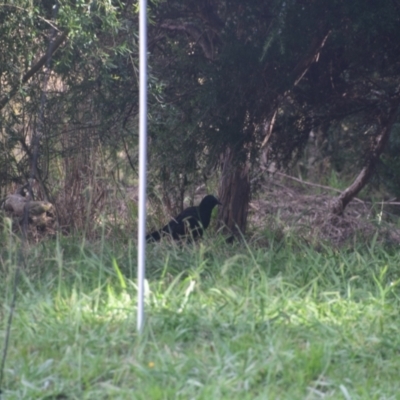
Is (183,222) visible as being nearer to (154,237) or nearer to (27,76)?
(154,237)

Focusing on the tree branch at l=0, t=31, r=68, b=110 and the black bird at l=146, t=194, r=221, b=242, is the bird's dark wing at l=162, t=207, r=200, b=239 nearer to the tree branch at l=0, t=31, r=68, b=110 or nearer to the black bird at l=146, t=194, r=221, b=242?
the black bird at l=146, t=194, r=221, b=242

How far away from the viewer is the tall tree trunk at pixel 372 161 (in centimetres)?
838

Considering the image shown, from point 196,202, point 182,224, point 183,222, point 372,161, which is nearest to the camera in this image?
point 183,222

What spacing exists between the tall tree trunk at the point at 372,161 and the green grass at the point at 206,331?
2.91m

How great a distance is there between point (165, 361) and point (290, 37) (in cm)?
403

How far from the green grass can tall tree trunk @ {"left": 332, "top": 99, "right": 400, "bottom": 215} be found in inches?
115

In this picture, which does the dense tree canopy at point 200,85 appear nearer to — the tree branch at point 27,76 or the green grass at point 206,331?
the tree branch at point 27,76

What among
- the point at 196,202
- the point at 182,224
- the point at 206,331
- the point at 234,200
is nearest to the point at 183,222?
the point at 182,224

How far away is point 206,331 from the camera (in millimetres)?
4484

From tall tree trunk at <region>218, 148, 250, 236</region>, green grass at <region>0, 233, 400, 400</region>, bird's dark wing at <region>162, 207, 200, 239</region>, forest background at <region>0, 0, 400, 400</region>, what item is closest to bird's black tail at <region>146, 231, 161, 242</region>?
bird's dark wing at <region>162, 207, 200, 239</region>

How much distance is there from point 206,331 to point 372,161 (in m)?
5.14

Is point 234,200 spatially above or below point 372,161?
below

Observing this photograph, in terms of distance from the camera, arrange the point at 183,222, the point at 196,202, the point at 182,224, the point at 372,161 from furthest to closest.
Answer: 1. the point at 196,202
2. the point at 372,161
3. the point at 182,224
4. the point at 183,222

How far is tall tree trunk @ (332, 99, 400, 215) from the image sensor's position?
8383mm
